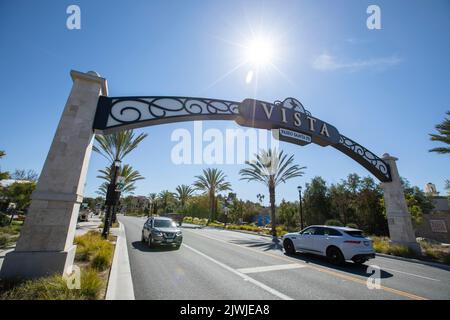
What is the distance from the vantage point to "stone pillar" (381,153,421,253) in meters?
12.2

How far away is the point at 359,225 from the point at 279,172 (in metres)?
16.0

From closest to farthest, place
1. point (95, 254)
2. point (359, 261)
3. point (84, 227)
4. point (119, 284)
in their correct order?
point (119, 284), point (95, 254), point (359, 261), point (84, 227)

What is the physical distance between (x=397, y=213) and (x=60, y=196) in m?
17.0

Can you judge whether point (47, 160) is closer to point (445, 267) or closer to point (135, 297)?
point (135, 297)

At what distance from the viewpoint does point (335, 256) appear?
843 centimetres

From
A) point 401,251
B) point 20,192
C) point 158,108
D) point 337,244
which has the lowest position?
point 401,251

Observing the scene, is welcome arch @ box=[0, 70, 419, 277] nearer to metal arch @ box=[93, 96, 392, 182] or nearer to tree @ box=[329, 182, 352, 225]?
metal arch @ box=[93, 96, 392, 182]

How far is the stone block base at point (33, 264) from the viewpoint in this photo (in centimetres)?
432

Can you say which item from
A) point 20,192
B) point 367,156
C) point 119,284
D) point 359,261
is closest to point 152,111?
point 119,284

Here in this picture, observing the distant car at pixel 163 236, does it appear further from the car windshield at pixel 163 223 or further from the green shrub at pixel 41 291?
the green shrub at pixel 41 291

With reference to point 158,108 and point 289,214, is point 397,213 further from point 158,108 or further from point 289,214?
point 289,214

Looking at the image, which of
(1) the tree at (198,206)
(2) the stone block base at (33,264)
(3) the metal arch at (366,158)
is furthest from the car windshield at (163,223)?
(1) the tree at (198,206)
